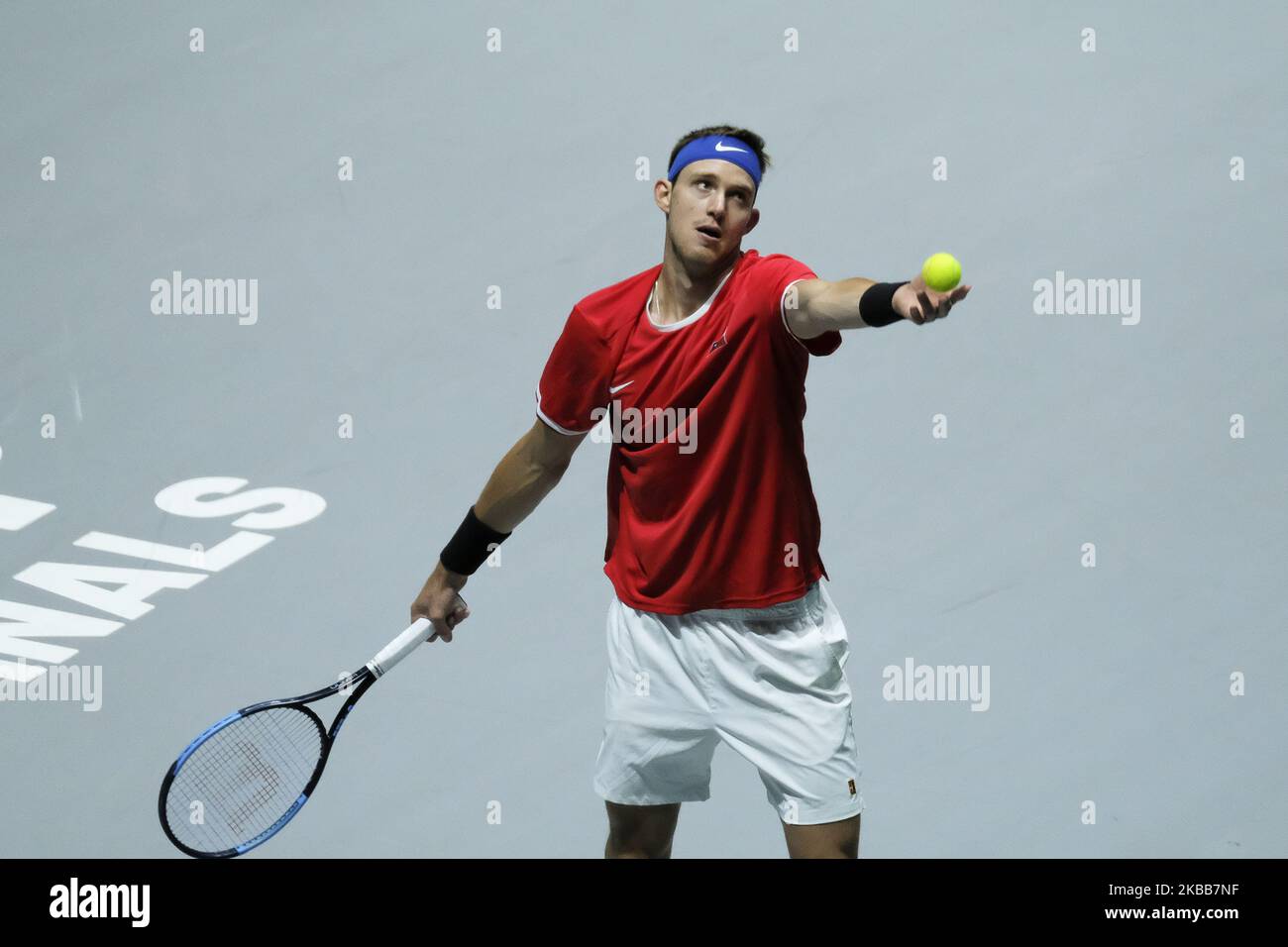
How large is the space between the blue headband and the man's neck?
21 cm

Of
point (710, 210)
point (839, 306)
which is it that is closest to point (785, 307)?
point (839, 306)

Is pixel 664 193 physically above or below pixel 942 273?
above

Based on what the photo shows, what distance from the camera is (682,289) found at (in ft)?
11.4

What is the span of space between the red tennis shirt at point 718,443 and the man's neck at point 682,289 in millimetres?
23

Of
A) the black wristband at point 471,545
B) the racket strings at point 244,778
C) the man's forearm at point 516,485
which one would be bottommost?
the racket strings at point 244,778

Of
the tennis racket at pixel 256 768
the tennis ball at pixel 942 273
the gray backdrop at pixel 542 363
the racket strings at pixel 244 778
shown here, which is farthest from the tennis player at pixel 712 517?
the gray backdrop at pixel 542 363

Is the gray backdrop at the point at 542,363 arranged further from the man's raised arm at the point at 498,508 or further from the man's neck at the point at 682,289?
the man's neck at the point at 682,289

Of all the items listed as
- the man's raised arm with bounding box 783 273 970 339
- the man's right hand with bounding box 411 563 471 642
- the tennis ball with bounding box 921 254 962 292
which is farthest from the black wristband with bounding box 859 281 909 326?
the man's right hand with bounding box 411 563 471 642

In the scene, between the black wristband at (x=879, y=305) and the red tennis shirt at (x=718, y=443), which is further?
the red tennis shirt at (x=718, y=443)

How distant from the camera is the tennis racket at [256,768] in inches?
142

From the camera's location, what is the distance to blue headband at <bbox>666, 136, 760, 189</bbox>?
351cm

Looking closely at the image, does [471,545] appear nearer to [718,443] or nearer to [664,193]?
[718,443]

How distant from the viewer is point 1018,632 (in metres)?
5.18

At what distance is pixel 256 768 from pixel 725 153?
188 cm
